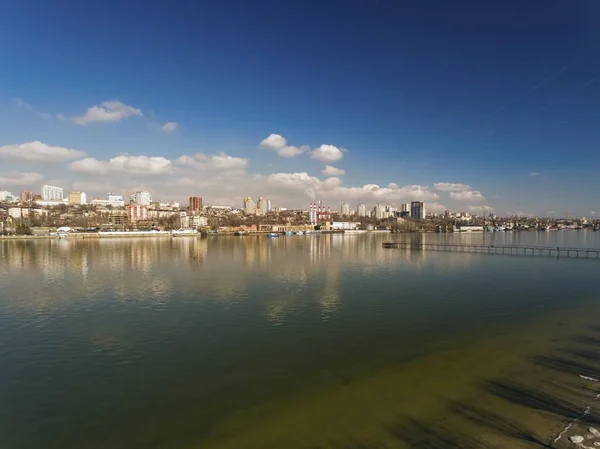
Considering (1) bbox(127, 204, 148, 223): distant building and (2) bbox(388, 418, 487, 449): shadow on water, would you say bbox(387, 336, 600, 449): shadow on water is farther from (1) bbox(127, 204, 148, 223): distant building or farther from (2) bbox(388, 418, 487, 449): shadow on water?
(1) bbox(127, 204, 148, 223): distant building

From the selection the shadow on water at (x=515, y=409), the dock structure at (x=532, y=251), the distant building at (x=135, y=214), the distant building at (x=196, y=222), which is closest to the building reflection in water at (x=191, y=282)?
the shadow on water at (x=515, y=409)

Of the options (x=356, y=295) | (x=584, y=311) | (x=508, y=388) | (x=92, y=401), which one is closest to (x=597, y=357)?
(x=508, y=388)

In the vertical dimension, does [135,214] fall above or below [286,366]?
above

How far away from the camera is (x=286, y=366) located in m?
10.5

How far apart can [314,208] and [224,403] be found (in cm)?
15529

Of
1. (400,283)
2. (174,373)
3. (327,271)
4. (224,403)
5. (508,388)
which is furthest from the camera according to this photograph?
(327,271)

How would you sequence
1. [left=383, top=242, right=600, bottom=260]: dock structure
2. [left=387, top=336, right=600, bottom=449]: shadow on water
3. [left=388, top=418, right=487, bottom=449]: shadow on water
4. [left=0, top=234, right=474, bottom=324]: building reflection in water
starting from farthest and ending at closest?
[left=383, top=242, right=600, bottom=260]: dock structure < [left=0, top=234, right=474, bottom=324]: building reflection in water < [left=387, top=336, right=600, bottom=449]: shadow on water < [left=388, top=418, right=487, bottom=449]: shadow on water

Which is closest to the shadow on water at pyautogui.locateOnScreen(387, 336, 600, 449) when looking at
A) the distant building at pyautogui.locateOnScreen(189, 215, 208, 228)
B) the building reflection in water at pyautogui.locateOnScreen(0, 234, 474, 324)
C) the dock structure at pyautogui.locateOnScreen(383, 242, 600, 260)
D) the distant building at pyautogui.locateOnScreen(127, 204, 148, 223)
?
the building reflection in water at pyautogui.locateOnScreen(0, 234, 474, 324)

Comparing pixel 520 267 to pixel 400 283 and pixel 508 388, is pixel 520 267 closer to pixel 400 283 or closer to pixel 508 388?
pixel 400 283

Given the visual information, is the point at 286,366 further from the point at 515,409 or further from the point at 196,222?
the point at 196,222

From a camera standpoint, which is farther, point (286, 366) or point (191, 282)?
point (191, 282)

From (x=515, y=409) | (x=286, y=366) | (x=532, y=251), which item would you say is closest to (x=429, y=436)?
(x=515, y=409)

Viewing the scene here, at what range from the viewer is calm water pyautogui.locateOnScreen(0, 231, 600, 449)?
23.6 ft

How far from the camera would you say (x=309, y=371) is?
33.4 ft
